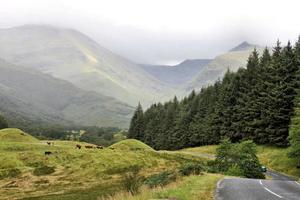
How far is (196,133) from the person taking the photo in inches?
4405

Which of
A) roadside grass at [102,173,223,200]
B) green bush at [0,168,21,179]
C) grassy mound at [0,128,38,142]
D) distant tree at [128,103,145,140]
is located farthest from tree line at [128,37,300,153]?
grassy mound at [0,128,38,142]

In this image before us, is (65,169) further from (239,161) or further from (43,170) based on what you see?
(239,161)

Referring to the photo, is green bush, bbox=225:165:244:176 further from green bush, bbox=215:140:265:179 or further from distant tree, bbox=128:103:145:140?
distant tree, bbox=128:103:145:140

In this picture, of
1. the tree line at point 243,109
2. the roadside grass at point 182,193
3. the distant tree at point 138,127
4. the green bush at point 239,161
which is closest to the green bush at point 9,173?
the green bush at point 239,161

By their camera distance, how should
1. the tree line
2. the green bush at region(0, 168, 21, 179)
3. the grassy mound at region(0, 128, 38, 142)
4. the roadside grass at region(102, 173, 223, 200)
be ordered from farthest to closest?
1. the grassy mound at region(0, 128, 38, 142)
2. the tree line
3. the green bush at region(0, 168, 21, 179)
4. the roadside grass at region(102, 173, 223, 200)

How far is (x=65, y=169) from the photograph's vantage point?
60781 millimetres

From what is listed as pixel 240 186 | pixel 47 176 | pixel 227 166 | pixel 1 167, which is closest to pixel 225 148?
pixel 227 166

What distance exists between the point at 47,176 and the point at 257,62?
5589 centimetres

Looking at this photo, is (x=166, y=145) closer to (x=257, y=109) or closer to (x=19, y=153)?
(x=257, y=109)

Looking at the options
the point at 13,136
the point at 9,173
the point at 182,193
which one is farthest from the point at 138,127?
the point at 182,193

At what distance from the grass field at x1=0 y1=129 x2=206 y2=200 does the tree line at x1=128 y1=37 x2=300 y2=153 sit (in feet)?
56.1

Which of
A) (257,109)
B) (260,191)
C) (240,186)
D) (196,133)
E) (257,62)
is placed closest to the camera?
(260,191)

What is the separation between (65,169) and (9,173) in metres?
8.06

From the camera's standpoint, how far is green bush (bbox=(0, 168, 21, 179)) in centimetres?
5653
